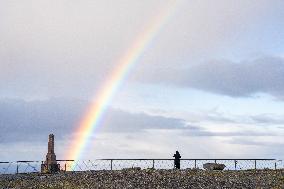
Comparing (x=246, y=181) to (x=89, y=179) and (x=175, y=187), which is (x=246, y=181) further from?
(x=89, y=179)

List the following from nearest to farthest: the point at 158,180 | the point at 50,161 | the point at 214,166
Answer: the point at 158,180 → the point at 214,166 → the point at 50,161

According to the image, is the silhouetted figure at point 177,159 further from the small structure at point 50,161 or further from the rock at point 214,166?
A: the small structure at point 50,161

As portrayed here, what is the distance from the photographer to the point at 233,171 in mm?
44406

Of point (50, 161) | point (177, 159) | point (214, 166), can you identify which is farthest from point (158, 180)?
point (50, 161)

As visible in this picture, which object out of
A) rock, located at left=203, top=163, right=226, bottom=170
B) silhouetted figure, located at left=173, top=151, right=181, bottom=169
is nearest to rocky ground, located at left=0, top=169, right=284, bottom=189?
rock, located at left=203, top=163, right=226, bottom=170

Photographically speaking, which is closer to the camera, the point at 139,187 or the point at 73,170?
the point at 139,187

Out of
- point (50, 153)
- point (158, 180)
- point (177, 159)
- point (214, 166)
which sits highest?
point (50, 153)

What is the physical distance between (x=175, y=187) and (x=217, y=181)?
14.1 ft

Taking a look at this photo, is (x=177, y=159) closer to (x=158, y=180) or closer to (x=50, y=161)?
(x=158, y=180)

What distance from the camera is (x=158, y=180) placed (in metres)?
38.2

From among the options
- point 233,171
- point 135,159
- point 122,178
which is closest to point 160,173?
point 122,178

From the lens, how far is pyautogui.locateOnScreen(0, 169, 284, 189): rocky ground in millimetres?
36719

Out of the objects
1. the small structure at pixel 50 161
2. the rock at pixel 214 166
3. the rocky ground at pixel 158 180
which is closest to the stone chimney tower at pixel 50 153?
the small structure at pixel 50 161

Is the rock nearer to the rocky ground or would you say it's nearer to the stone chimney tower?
the rocky ground
